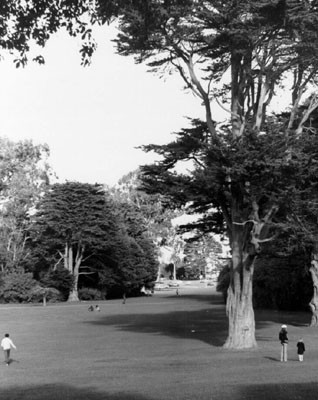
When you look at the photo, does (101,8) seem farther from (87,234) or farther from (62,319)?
(87,234)

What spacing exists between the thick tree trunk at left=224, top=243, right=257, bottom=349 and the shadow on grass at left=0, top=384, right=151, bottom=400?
1218cm

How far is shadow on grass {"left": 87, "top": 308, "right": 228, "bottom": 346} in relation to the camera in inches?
1410

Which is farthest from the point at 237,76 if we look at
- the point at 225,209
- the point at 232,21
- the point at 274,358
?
the point at 274,358

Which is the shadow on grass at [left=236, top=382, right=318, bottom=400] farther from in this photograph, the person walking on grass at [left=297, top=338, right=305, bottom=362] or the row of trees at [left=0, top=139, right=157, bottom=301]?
the row of trees at [left=0, top=139, right=157, bottom=301]

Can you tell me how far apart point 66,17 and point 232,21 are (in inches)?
668

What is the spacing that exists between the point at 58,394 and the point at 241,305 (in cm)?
1397

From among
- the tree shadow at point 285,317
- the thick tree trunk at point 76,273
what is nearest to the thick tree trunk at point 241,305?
the tree shadow at point 285,317

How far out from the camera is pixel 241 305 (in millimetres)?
28938

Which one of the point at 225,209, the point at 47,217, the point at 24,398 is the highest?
the point at 47,217

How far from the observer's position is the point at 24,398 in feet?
52.6

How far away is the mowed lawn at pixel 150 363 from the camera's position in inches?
654

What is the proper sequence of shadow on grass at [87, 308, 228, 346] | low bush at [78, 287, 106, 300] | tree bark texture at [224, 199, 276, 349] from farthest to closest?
low bush at [78, 287, 106, 300]
shadow on grass at [87, 308, 228, 346]
tree bark texture at [224, 199, 276, 349]

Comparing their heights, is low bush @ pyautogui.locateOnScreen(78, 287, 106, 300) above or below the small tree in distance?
below

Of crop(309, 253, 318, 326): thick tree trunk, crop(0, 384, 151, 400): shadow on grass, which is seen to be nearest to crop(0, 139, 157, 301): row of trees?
crop(309, 253, 318, 326): thick tree trunk
